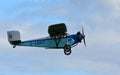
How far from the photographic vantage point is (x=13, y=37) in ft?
228

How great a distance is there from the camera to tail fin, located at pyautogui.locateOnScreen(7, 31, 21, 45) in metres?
68.9

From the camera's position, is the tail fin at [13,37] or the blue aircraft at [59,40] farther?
the tail fin at [13,37]

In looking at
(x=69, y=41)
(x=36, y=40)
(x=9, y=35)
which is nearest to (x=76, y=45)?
(x=69, y=41)

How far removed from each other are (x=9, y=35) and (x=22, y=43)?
247 centimetres

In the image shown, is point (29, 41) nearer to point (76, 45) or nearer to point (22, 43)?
point (22, 43)

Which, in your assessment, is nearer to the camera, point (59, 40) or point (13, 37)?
point (59, 40)

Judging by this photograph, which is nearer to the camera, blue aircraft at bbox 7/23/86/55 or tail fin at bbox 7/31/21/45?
blue aircraft at bbox 7/23/86/55

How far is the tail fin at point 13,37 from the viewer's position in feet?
226

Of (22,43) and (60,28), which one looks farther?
(22,43)

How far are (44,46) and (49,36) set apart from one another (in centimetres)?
131

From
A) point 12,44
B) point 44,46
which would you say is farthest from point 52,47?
point 12,44

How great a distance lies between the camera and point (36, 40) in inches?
2630

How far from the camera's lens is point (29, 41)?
67438 millimetres

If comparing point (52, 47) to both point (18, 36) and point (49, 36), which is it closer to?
point (49, 36)
